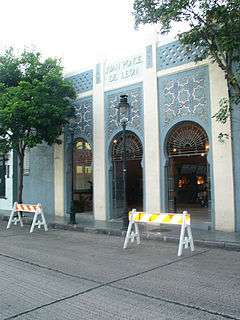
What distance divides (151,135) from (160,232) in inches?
156

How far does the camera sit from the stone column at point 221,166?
12.0 metres

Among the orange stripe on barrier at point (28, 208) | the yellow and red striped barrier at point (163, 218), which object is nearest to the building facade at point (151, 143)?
the orange stripe on barrier at point (28, 208)

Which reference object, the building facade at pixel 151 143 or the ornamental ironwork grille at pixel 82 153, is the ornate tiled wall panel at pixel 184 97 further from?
the ornamental ironwork grille at pixel 82 153

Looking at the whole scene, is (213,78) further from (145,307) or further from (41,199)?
(41,199)

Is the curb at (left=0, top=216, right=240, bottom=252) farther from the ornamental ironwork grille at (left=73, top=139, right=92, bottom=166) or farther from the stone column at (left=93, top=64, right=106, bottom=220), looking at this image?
the ornamental ironwork grille at (left=73, top=139, right=92, bottom=166)

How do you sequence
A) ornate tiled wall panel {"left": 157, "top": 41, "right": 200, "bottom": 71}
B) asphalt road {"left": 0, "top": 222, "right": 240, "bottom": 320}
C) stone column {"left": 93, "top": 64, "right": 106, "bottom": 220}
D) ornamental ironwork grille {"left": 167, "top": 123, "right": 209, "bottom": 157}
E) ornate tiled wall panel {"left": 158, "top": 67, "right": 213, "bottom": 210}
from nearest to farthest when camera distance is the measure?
asphalt road {"left": 0, "top": 222, "right": 240, "bottom": 320} < ornate tiled wall panel {"left": 158, "top": 67, "right": 213, "bottom": 210} < ornamental ironwork grille {"left": 167, "top": 123, "right": 209, "bottom": 157} < ornate tiled wall panel {"left": 157, "top": 41, "right": 200, "bottom": 71} < stone column {"left": 93, "top": 64, "right": 106, "bottom": 220}

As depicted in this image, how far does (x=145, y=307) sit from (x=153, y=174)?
29.8 ft

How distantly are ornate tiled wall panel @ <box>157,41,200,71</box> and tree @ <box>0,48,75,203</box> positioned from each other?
4240mm

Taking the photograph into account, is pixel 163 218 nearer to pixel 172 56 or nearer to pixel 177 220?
pixel 177 220

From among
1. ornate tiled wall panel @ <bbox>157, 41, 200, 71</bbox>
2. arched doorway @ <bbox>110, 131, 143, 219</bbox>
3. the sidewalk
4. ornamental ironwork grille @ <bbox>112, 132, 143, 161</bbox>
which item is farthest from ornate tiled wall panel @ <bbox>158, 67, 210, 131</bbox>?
the sidewalk

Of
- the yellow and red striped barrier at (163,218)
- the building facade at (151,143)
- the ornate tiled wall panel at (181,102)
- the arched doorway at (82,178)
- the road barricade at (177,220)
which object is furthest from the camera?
the arched doorway at (82,178)

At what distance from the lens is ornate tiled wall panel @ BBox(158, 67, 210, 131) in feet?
42.2

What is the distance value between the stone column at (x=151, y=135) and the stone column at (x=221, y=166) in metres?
2.36

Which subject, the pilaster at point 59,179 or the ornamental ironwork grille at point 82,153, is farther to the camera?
the pilaster at point 59,179
